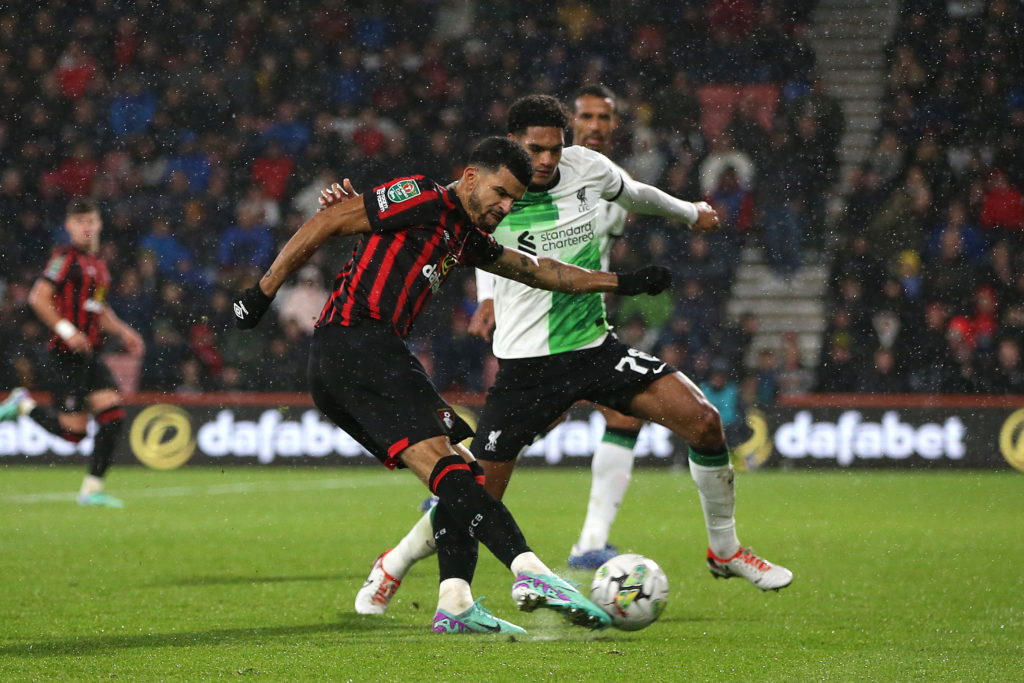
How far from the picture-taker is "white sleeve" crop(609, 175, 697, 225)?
612 centimetres

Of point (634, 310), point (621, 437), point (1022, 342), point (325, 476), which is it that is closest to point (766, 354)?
→ point (634, 310)

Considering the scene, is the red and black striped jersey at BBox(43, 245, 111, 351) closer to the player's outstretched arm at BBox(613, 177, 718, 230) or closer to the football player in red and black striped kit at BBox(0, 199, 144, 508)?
the football player in red and black striped kit at BBox(0, 199, 144, 508)

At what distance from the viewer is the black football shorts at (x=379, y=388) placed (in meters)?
4.74

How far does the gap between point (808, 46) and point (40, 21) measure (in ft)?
35.2

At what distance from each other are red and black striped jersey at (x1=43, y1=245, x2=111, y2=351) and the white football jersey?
212 inches

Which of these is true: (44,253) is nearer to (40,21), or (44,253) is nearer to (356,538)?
(40,21)

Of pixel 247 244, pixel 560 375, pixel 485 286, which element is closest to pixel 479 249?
pixel 560 375

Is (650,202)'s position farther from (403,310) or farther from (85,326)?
(85,326)

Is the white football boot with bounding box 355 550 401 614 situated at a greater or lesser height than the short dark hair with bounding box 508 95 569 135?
lesser

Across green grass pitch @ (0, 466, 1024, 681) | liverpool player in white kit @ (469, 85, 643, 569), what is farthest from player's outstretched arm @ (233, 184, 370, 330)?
liverpool player in white kit @ (469, 85, 643, 569)

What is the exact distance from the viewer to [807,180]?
16.7 m

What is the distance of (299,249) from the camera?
4.80 metres

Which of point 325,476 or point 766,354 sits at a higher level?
point 766,354

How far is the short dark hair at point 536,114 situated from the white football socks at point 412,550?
5.63ft
